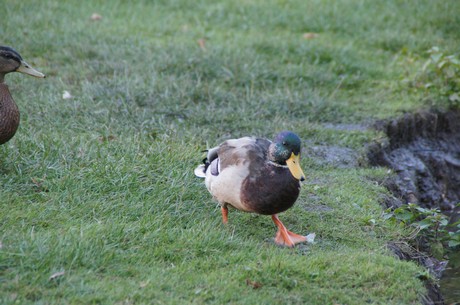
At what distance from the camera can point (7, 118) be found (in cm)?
487

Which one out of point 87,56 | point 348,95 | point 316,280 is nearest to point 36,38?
point 87,56

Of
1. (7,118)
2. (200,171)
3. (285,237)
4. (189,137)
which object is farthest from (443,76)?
(7,118)

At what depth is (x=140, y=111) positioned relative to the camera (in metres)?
6.62

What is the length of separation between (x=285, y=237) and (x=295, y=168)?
1.52 feet

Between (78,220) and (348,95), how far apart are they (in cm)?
439

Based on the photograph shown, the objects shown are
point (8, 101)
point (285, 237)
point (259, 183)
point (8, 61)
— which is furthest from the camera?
point (8, 61)

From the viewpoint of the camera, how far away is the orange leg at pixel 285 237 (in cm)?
453

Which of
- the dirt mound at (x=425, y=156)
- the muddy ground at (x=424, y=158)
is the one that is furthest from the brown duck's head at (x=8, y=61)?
the dirt mound at (x=425, y=156)

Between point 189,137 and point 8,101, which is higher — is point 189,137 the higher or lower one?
the lower one

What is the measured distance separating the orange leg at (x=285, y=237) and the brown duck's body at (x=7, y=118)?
1857 mm

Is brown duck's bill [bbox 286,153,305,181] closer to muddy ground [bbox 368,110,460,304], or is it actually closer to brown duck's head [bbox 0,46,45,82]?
muddy ground [bbox 368,110,460,304]

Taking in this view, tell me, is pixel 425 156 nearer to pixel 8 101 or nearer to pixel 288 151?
pixel 288 151

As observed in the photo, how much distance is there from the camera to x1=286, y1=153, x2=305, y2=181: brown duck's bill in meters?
4.39

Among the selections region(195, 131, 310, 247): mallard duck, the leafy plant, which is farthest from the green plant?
region(195, 131, 310, 247): mallard duck
